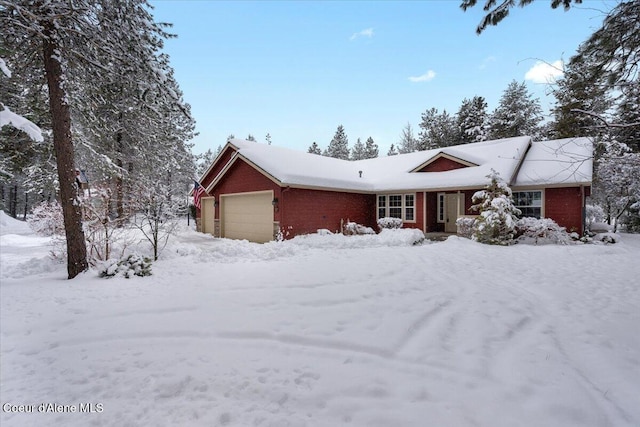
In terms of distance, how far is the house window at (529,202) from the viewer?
511 inches

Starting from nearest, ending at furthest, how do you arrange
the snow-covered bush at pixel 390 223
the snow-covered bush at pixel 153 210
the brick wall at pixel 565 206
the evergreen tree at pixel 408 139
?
the snow-covered bush at pixel 153 210
the brick wall at pixel 565 206
the snow-covered bush at pixel 390 223
the evergreen tree at pixel 408 139

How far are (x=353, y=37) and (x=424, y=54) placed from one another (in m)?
3.15

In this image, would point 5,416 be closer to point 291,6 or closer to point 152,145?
point 291,6

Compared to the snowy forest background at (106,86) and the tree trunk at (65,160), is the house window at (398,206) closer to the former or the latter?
the snowy forest background at (106,86)

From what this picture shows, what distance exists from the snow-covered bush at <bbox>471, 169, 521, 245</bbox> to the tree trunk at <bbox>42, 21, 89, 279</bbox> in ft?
39.2

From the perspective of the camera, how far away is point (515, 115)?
95.5 ft

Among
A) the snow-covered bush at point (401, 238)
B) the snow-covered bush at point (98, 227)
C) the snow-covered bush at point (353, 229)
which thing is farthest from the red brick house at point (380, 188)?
the snow-covered bush at point (98, 227)

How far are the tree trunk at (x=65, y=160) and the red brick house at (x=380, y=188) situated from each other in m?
6.77

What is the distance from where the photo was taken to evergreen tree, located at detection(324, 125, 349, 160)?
43119mm

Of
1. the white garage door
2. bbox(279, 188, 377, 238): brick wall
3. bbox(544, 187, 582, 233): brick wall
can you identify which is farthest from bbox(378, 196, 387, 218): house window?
bbox(544, 187, 582, 233): brick wall

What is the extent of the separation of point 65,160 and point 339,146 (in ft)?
126

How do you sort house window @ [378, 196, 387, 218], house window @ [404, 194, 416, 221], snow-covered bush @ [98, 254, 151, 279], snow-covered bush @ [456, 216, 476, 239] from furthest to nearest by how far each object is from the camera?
house window @ [378, 196, 387, 218], house window @ [404, 194, 416, 221], snow-covered bush @ [456, 216, 476, 239], snow-covered bush @ [98, 254, 151, 279]

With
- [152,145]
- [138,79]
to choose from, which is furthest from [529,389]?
[152,145]

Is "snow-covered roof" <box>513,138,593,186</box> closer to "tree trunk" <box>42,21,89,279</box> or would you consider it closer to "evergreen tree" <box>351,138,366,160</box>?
"tree trunk" <box>42,21,89,279</box>
